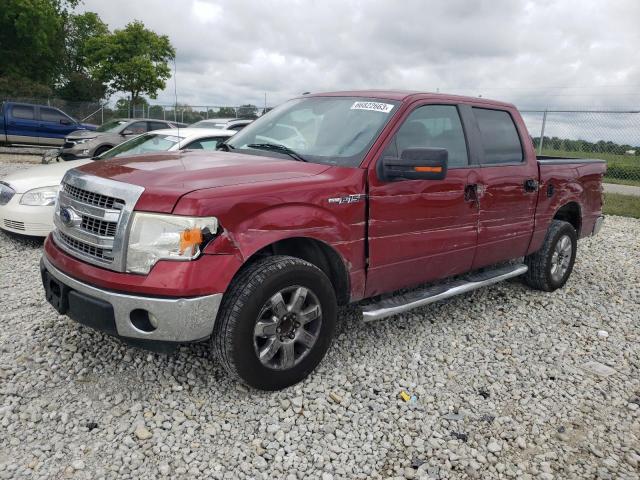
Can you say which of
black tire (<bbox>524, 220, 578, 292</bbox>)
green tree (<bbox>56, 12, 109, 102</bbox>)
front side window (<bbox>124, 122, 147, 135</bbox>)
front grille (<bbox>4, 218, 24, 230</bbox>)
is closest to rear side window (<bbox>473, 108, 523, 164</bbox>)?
black tire (<bbox>524, 220, 578, 292</bbox>)

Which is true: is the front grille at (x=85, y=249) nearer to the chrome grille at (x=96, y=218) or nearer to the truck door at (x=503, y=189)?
the chrome grille at (x=96, y=218)

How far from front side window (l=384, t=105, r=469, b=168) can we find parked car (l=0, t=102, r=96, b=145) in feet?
58.7

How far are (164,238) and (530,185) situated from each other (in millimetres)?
3350

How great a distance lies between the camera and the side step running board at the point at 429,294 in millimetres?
3425

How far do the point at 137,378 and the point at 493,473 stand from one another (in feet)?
6.96

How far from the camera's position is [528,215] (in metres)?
4.67

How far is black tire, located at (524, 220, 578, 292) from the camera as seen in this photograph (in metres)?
5.10

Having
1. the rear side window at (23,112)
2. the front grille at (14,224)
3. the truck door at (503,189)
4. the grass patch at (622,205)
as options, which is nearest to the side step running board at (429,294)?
the truck door at (503,189)

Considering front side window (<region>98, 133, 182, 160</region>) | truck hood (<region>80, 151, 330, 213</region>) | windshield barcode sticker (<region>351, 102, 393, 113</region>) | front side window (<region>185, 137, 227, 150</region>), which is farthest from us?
front side window (<region>98, 133, 182, 160</region>)

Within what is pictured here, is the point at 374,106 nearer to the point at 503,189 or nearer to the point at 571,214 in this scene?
the point at 503,189

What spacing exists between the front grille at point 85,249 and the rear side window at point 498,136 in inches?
117

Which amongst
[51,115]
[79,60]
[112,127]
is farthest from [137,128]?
[79,60]

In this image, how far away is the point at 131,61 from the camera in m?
36.6

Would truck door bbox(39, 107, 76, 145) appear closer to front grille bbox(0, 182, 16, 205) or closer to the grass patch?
front grille bbox(0, 182, 16, 205)
